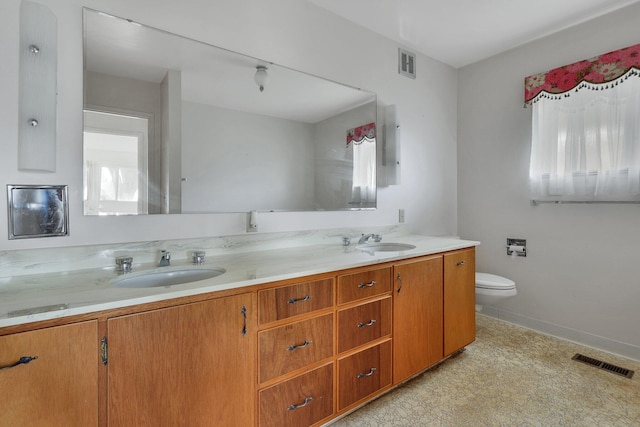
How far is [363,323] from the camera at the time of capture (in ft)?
5.28

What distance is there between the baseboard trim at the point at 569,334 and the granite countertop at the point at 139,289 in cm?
162

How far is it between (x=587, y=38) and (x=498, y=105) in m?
0.74

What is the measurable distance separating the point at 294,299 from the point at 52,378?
2.67ft

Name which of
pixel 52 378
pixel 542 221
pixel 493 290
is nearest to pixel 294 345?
pixel 52 378

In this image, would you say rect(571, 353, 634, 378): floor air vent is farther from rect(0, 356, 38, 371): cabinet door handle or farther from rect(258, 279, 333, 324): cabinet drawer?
rect(0, 356, 38, 371): cabinet door handle

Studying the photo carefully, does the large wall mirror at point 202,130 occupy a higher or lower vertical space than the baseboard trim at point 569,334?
higher

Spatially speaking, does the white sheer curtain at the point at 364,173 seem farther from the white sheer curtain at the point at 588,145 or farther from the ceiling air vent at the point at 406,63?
the white sheer curtain at the point at 588,145

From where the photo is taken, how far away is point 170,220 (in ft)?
5.28

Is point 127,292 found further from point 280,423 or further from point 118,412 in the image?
point 280,423

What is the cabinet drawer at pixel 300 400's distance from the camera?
4.24 ft

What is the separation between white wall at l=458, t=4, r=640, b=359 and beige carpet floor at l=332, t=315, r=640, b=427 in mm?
311

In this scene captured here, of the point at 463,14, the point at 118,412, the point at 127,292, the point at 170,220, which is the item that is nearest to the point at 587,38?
the point at 463,14

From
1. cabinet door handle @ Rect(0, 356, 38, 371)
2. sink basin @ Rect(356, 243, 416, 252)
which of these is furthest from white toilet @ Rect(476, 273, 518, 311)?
cabinet door handle @ Rect(0, 356, 38, 371)

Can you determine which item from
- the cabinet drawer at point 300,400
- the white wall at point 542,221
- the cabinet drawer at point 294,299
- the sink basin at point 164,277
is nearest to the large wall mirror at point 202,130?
the sink basin at point 164,277
